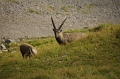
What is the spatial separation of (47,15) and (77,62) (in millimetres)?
41589

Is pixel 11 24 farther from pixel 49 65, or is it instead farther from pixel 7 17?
pixel 49 65

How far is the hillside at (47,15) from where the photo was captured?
161 feet

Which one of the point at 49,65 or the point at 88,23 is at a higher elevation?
the point at 49,65

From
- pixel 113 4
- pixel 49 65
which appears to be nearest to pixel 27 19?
pixel 113 4

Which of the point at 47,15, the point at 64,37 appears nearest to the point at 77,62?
the point at 64,37

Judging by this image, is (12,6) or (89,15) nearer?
(12,6)

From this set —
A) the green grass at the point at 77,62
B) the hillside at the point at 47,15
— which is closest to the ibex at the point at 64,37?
the green grass at the point at 77,62

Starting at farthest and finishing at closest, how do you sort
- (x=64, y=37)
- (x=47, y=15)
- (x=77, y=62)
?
(x=47, y=15) < (x=64, y=37) < (x=77, y=62)

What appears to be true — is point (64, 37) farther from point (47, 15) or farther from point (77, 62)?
point (47, 15)

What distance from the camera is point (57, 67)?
53.0 ft

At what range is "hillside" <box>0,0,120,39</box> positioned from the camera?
48931mm

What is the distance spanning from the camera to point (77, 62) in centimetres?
1667

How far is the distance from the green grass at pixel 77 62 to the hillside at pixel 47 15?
25967 millimetres

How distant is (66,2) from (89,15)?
7.29 metres
